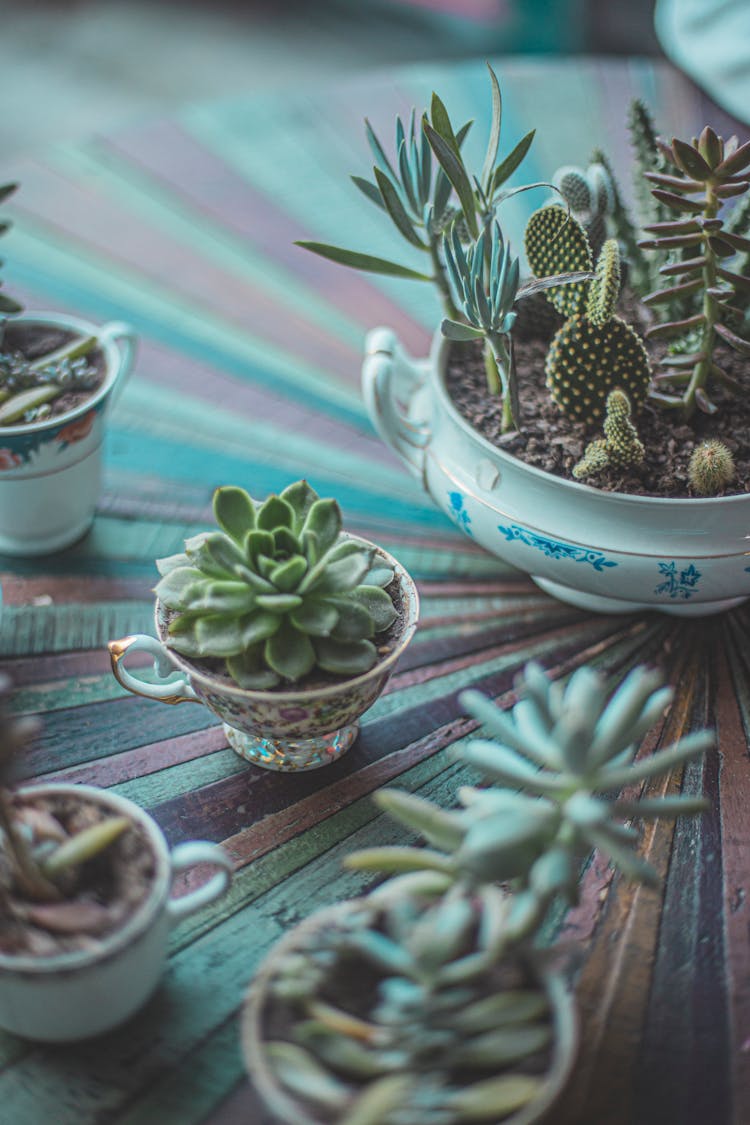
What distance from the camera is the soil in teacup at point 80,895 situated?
58cm

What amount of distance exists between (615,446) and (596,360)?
0.08m

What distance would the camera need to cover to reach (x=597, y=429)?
3.11 feet

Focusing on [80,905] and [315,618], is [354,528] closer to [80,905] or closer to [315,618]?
[315,618]

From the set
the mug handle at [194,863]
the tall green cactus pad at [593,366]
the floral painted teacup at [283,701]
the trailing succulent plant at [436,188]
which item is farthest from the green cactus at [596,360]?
the mug handle at [194,863]

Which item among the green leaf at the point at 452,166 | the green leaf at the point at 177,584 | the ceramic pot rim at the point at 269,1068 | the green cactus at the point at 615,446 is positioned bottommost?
the ceramic pot rim at the point at 269,1068

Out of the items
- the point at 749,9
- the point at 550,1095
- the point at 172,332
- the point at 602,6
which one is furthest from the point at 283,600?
the point at 602,6

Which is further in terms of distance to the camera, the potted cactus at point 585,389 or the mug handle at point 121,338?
the mug handle at point 121,338

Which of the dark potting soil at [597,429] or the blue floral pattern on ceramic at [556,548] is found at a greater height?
the dark potting soil at [597,429]

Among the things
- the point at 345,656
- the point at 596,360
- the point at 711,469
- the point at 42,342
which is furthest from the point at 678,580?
the point at 42,342

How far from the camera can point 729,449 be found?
93 cm

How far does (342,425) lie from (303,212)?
1.33 ft

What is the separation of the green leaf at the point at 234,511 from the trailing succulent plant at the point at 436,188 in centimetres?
24

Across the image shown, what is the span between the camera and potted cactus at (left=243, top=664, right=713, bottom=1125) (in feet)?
1.69

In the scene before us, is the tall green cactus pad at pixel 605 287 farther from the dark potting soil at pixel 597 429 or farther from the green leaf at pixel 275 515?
the green leaf at pixel 275 515
